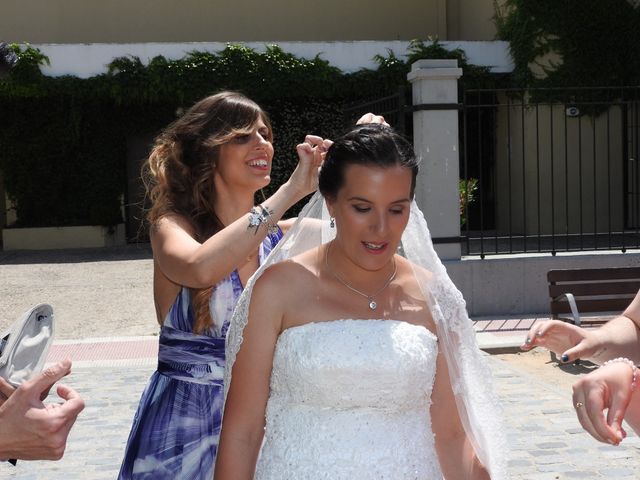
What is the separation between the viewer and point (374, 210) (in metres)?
2.36

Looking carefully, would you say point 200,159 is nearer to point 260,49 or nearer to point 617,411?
point 617,411

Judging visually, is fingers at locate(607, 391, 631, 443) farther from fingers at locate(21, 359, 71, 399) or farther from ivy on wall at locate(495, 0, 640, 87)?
ivy on wall at locate(495, 0, 640, 87)

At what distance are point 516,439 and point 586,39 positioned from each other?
14.4m

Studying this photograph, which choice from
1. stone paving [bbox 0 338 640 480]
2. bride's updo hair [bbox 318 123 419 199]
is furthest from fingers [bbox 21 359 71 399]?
stone paving [bbox 0 338 640 480]

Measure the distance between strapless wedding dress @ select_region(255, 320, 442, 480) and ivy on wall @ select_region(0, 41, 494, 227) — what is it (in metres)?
16.9

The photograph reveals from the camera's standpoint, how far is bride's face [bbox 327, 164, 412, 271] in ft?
7.73

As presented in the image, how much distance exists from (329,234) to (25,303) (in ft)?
33.4

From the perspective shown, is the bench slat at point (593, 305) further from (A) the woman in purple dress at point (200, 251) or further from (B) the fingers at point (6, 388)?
(B) the fingers at point (6, 388)

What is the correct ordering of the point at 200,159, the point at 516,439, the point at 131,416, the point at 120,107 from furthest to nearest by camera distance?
the point at 120,107 < the point at 131,416 < the point at 516,439 < the point at 200,159

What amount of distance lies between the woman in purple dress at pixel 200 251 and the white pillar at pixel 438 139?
6.57 meters

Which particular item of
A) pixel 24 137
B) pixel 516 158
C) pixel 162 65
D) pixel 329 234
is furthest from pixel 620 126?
pixel 329 234

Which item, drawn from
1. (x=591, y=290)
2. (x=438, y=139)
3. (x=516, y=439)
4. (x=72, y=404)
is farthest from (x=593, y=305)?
(x=72, y=404)

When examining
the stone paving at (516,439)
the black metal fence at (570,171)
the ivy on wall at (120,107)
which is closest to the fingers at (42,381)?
the stone paving at (516,439)

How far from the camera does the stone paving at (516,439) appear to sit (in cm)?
514
